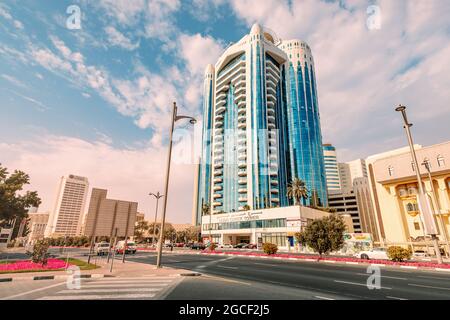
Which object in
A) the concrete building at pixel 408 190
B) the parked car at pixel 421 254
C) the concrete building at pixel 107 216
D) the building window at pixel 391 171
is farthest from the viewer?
the building window at pixel 391 171

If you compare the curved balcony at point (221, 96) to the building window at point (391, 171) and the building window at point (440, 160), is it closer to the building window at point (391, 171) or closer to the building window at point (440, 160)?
the building window at point (391, 171)

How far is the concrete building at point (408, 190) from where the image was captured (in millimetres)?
36094

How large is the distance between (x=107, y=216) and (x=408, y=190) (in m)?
48.2

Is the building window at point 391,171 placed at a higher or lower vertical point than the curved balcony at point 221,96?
lower

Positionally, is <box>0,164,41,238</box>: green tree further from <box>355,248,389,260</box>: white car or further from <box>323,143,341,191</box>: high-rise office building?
<box>323,143,341,191</box>: high-rise office building

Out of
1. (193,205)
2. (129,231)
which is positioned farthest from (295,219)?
(193,205)

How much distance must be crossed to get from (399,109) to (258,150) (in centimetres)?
6753

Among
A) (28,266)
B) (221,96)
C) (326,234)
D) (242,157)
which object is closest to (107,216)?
(28,266)

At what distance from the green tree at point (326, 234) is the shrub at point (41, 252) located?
78.0 feet

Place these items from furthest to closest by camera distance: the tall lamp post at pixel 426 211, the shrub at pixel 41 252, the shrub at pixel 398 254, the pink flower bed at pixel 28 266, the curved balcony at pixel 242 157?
1. the curved balcony at pixel 242 157
2. the shrub at pixel 398 254
3. the tall lamp post at pixel 426 211
4. the shrub at pixel 41 252
5. the pink flower bed at pixel 28 266

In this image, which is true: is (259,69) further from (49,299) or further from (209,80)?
(49,299)

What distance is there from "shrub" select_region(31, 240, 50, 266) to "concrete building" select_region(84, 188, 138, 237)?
5.23 metres

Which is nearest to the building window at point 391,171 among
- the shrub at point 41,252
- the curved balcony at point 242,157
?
the shrub at point 41,252

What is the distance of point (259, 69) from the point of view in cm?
9431
